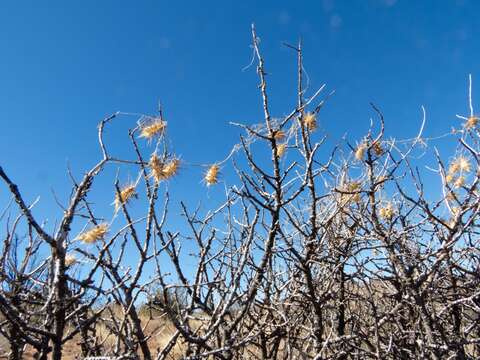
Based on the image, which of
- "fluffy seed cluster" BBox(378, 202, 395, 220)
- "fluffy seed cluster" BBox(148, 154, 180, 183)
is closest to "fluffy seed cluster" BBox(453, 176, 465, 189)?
"fluffy seed cluster" BBox(378, 202, 395, 220)

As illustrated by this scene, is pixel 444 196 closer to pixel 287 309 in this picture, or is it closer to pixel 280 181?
pixel 280 181

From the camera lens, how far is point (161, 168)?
2527 millimetres

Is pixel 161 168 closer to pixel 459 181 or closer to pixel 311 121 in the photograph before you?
pixel 311 121

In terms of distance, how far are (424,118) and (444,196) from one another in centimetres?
50

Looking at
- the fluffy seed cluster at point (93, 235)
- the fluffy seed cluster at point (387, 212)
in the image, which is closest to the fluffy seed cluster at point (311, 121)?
the fluffy seed cluster at point (387, 212)

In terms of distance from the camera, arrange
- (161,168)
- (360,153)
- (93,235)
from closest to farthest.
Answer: (93,235), (161,168), (360,153)

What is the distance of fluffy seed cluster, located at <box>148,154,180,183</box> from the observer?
2.51 meters

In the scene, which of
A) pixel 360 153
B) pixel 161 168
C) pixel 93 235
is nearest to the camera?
pixel 93 235

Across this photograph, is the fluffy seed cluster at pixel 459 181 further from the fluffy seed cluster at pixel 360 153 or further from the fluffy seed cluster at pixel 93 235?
the fluffy seed cluster at pixel 93 235

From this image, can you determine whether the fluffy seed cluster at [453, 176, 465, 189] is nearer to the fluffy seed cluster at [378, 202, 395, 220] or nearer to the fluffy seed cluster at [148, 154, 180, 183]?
the fluffy seed cluster at [378, 202, 395, 220]

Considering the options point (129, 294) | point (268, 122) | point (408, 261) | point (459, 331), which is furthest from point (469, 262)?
point (129, 294)

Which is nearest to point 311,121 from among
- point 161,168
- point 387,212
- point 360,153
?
point 360,153

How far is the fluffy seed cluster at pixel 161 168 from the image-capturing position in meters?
2.51

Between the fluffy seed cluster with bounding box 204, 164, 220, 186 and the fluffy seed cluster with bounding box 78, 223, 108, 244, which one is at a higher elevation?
the fluffy seed cluster with bounding box 204, 164, 220, 186
